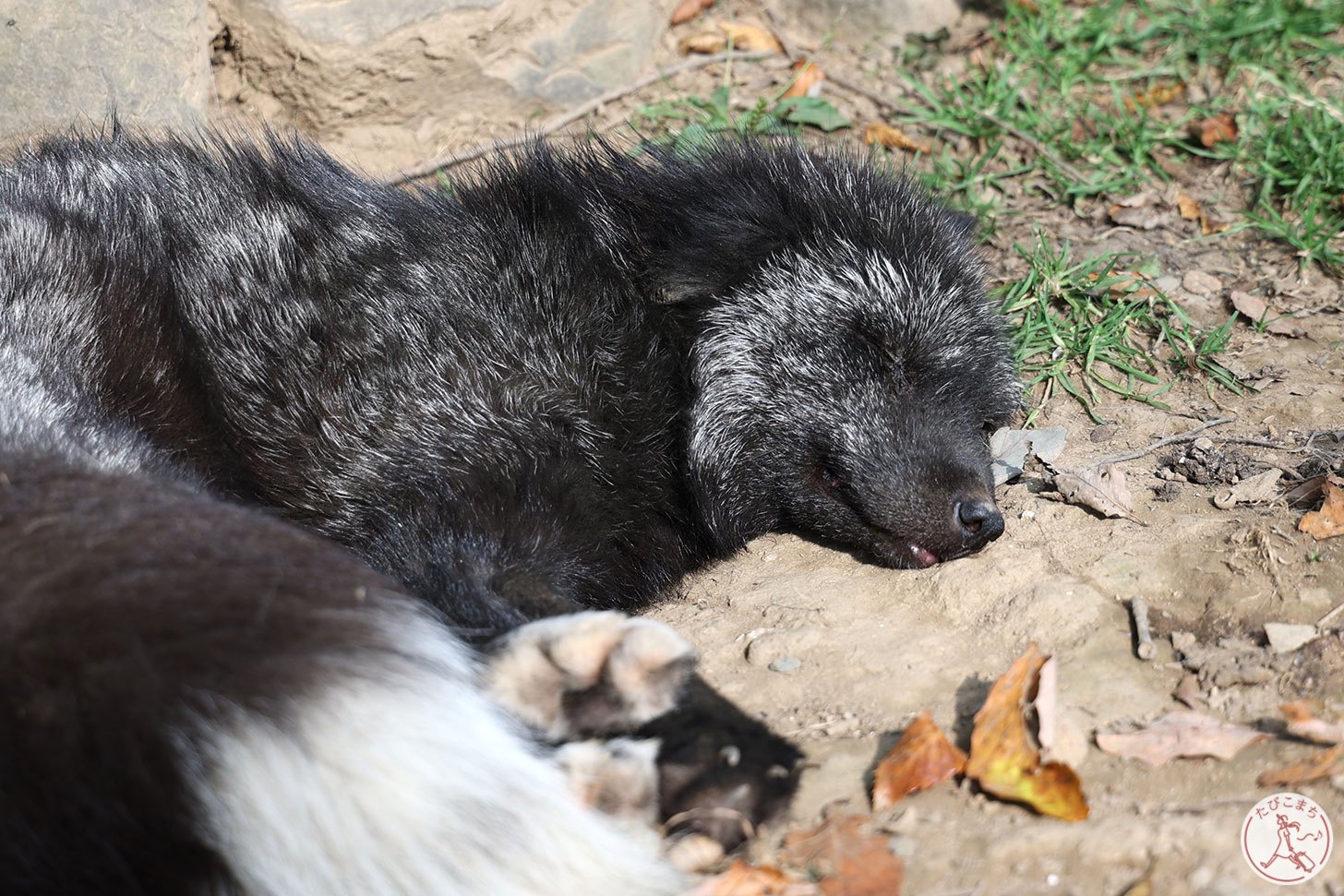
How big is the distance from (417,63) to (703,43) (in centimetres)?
157

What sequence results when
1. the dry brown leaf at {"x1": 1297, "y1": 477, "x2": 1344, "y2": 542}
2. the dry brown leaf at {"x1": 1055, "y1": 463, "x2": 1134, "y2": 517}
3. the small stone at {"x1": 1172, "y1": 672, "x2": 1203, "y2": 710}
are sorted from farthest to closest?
1. the dry brown leaf at {"x1": 1055, "y1": 463, "x2": 1134, "y2": 517}
2. the dry brown leaf at {"x1": 1297, "y1": 477, "x2": 1344, "y2": 542}
3. the small stone at {"x1": 1172, "y1": 672, "x2": 1203, "y2": 710}

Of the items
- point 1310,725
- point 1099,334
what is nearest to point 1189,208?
point 1099,334

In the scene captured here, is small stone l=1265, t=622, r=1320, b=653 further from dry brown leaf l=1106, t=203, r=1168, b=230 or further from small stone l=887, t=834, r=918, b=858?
dry brown leaf l=1106, t=203, r=1168, b=230

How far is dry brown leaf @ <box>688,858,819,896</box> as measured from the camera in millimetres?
2400

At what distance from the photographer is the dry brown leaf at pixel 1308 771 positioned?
2.54 m

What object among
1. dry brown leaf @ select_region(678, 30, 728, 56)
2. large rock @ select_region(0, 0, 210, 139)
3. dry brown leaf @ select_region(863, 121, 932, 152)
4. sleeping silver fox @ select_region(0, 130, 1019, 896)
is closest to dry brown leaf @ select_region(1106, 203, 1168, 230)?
dry brown leaf @ select_region(863, 121, 932, 152)

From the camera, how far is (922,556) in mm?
3697

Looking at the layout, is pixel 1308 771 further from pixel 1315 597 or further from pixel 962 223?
pixel 962 223

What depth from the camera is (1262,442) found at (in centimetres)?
392

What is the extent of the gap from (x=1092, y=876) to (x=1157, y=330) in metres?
2.87

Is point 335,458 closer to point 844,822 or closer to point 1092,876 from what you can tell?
point 844,822

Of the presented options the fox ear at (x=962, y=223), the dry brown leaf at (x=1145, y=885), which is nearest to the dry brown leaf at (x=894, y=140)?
the fox ear at (x=962, y=223)

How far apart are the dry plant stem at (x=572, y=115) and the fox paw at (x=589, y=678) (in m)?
2.91

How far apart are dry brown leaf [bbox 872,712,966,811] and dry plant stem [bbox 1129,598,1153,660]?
2.18 ft
